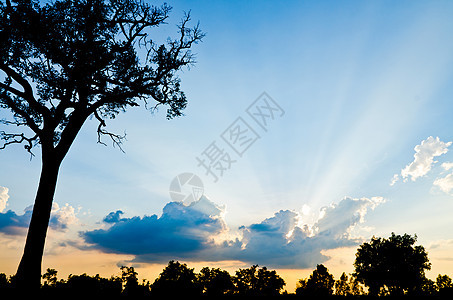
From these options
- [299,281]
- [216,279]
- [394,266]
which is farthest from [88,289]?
[299,281]

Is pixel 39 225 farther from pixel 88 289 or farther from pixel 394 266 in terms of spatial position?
pixel 394 266

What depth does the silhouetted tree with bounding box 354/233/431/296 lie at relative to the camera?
45.5 m

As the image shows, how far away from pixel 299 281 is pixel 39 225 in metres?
98.3

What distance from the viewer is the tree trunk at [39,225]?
9758 millimetres

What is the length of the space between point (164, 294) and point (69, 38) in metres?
13.9

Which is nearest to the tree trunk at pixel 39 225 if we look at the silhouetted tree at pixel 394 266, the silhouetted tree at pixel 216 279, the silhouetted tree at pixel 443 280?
the silhouetted tree at pixel 394 266

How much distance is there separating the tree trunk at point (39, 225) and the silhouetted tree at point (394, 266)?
54.3m

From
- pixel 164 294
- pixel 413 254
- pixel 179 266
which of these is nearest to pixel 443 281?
pixel 413 254

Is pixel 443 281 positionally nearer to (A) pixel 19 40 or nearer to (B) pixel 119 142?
(B) pixel 119 142

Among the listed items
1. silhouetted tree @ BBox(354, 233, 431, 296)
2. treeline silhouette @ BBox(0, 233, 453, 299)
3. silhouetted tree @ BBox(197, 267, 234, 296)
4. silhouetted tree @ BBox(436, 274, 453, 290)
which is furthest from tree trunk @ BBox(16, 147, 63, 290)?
silhouetted tree @ BBox(436, 274, 453, 290)

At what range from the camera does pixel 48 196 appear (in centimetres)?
1091

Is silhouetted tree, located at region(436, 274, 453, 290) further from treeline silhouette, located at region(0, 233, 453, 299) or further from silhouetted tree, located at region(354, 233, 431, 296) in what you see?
silhouetted tree, located at region(354, 233, 431, 296)

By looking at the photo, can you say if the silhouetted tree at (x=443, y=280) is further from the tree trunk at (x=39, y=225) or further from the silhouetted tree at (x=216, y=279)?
the tree trunk at (x=39, y=225)

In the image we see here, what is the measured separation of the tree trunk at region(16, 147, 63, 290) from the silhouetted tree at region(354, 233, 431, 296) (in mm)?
54279
